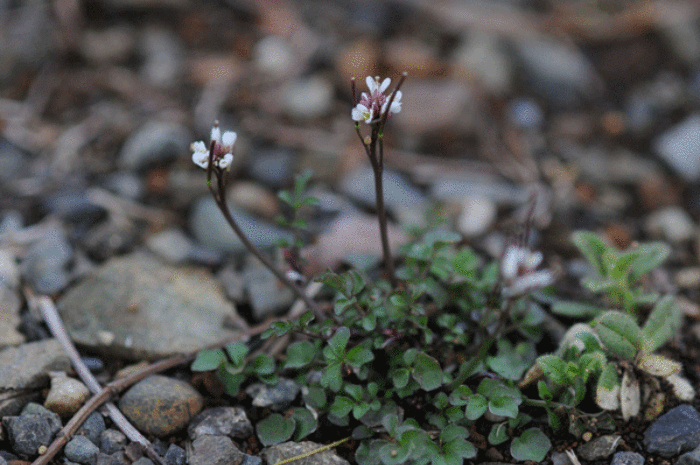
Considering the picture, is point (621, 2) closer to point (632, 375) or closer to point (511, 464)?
point (632, 375)

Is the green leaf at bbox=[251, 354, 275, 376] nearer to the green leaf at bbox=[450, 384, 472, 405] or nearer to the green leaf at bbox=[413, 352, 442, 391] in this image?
the green leaf at bbox=[413, 352, 442, 391]

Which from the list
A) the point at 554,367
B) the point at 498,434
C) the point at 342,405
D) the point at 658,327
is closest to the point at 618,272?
the point at 658,327

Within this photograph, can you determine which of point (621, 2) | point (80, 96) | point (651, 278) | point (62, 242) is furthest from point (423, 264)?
point (621, 2)

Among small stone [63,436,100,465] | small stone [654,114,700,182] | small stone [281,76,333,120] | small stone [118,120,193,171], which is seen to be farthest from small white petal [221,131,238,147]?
small stone [654,114,700,182]

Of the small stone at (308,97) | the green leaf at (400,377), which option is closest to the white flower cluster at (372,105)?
the green leaf at (400,377)

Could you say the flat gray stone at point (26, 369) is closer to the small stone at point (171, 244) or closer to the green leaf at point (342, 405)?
the small stone at point (171, 244)

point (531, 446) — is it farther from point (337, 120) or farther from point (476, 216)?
point (337, 120)
